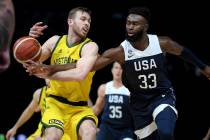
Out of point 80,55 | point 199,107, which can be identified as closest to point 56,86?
point 80,55

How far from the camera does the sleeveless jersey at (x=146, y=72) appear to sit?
6312 mm

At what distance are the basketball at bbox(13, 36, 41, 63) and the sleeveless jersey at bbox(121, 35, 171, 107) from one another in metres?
1.10

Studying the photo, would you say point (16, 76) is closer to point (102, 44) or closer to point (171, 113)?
point (102, 44)

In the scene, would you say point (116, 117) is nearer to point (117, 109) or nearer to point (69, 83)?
point (117, 109)

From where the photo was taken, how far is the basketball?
5684 mm

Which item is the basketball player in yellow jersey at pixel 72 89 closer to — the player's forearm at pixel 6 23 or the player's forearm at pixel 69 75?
the player's forearm at pixel 69 75

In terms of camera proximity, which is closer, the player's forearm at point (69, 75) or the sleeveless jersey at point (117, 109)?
the player's forearm at point (69, 75)

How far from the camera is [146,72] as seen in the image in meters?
6.31

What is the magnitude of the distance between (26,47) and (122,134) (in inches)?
129

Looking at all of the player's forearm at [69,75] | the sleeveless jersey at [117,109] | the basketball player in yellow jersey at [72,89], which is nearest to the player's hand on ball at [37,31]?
the basketball player in yellow jersey at [72,89]

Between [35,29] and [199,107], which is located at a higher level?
[35,29]

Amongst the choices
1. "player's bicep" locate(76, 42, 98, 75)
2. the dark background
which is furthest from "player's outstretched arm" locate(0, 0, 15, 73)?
the dark background

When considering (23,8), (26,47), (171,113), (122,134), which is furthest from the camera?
(23,8)

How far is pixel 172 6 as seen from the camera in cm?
1120
